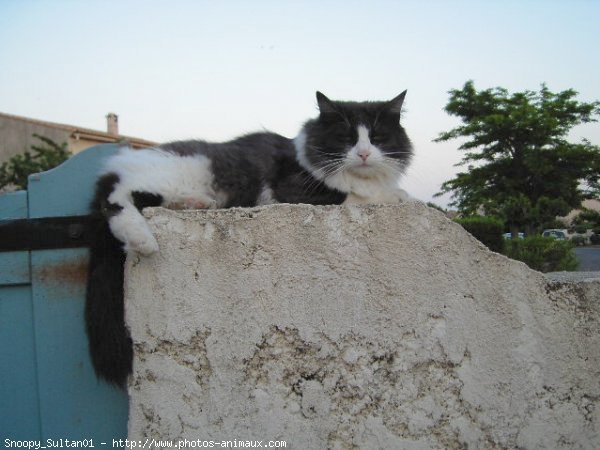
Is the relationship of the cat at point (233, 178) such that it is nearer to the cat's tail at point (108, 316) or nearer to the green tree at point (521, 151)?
the cat's tail at point (108, 316)

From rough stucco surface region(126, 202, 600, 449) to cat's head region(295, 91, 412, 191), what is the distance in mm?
536

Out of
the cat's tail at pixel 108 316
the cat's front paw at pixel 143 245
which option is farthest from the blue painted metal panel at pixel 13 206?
the cat's front paw at pixel 143 245

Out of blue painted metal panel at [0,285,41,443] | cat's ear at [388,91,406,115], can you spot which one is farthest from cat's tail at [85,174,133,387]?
cat's ear at [388,91,406,115]

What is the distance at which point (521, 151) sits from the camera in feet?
56.4

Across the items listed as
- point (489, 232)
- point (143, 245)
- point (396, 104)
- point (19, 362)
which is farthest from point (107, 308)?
point (489, 232)

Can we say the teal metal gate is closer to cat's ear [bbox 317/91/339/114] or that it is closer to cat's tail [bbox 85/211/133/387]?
cat's tail [bbox 85/211/133/387]

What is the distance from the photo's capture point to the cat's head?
2158mm

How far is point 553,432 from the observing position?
1.63 meters

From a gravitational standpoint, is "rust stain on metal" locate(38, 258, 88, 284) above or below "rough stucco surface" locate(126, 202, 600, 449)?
above

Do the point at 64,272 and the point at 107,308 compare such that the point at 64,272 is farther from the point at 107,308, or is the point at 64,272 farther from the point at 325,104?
the point at 325,104

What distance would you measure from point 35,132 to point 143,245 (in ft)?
60.7

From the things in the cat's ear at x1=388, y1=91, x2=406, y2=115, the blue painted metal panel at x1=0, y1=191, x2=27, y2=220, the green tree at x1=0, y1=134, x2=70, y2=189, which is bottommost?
the blue painted metal panel at x1=0, y1=191, x2=27, y2=220

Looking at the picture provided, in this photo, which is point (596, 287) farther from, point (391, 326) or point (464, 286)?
point (391, 326)

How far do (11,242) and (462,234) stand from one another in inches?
67.4
